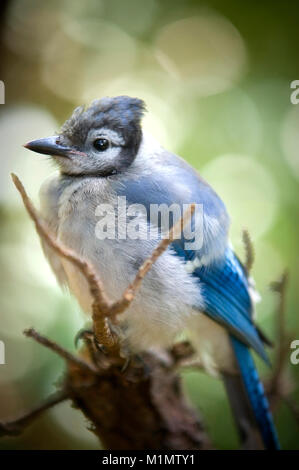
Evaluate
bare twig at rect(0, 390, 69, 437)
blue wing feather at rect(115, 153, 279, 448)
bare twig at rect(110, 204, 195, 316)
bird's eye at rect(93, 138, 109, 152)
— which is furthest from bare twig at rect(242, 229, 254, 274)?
bare twig at rect(0, 390, 69, 437)

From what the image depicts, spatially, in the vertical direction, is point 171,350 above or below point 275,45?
below

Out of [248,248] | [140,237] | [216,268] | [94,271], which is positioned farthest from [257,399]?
[94,271]

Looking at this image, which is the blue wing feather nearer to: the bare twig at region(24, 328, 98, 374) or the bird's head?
the bird's head

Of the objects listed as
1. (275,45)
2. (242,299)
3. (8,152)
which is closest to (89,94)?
(8,152)

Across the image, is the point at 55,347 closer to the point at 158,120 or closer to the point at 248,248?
the point at 248,248
